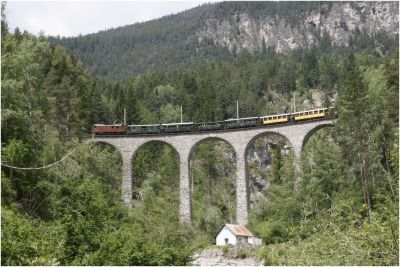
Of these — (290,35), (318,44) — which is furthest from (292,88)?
(290,35)

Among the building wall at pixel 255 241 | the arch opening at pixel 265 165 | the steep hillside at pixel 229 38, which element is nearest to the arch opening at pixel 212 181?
the arch opening at pixel 265 165

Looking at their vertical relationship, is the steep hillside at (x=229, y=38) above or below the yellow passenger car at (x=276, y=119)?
above

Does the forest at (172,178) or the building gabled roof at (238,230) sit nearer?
the forest at (172,178)

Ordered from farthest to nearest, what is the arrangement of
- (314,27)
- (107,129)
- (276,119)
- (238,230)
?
(314,27) → (107,129) → (276,119) → (238,230)

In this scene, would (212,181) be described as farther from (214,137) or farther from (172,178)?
(214,137)

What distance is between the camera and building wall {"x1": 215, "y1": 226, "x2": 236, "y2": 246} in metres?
44.8

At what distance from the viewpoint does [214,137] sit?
53.4 metres

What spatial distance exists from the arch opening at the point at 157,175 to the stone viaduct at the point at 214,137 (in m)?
1.69

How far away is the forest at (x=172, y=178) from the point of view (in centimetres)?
1816

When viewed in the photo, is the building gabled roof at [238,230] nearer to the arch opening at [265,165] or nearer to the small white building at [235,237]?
the small white building at [235,237]

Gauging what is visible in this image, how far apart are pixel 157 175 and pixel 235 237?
20.0 m

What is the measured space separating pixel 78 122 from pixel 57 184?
23.7m

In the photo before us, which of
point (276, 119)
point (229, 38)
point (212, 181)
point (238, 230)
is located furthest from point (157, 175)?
point (229, 38)

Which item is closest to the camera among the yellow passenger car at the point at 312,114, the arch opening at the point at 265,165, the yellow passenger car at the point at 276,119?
the yellow passenger car at the point at 312,114
